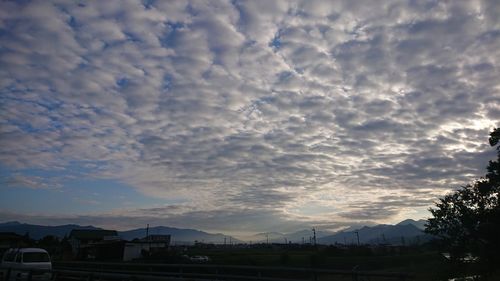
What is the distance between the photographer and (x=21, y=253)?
2155cm

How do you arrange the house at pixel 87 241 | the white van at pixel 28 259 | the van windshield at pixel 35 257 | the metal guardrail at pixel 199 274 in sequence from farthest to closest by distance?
the house at pixel 87 241, the van windshield at pixel 35 257, the white van at pixel 28 259, the metal guardrail at pixel 199 274

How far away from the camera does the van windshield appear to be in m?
21.5

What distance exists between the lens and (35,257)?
21797 mm

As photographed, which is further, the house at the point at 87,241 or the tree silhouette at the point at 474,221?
the house at the point at 87,241

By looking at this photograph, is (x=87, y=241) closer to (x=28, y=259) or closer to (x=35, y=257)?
(x=35, y=257)

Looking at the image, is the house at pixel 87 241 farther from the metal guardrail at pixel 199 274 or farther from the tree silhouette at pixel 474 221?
the tree silhouette at pixel 474 221

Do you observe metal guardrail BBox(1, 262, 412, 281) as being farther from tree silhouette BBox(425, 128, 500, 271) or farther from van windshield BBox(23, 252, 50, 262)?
tree silhouette BBox(425, 128, 500, 271)

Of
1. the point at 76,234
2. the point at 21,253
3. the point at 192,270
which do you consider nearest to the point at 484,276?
the point at 192,270

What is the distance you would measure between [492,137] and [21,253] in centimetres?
2882

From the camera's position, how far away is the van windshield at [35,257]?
21.5 meters

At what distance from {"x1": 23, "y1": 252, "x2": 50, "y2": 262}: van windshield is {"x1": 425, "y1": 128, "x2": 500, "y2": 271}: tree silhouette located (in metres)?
24.9

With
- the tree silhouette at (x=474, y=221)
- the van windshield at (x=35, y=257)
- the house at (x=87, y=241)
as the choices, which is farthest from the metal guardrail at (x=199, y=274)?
the house at (x=87, y=241)

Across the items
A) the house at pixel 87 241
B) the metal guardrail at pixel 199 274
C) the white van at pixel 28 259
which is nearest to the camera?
the metal guardrail at pixel 199 274

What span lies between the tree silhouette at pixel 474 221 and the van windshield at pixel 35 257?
980 inches
